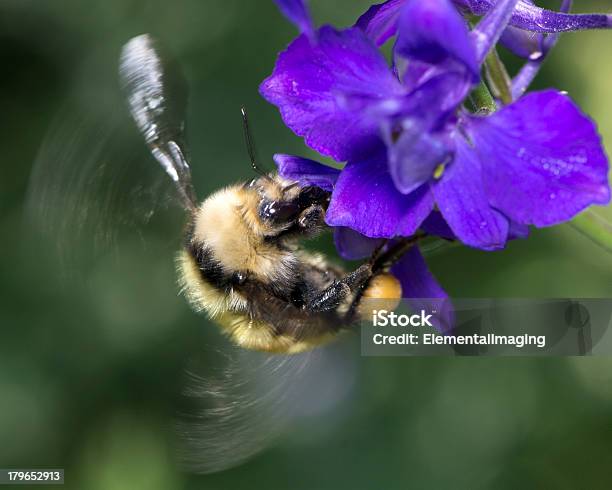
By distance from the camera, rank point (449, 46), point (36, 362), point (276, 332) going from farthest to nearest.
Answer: point (36, 362)
point (276, 332)
point (449, 46)

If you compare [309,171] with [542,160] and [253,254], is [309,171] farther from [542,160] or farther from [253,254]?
[542,160]

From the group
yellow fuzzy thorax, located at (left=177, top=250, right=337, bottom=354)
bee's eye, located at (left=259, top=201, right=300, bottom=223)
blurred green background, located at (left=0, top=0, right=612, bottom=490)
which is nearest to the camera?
bee's eye, located at (left=259, top=201, right=300, bottom=223)

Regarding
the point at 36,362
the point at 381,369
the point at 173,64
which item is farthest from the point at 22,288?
the point at 173,64

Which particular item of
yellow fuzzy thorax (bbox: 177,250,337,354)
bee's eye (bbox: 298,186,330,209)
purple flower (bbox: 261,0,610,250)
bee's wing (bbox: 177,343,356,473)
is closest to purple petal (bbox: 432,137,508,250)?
purple flower (bbox: 261,0,610,250)

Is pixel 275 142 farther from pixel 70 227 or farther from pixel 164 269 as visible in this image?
pixel 70 227

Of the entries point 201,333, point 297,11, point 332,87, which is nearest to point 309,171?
point 332,87

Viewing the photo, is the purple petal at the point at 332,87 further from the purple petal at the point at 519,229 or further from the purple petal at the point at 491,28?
the purple petal at the point at 519,229

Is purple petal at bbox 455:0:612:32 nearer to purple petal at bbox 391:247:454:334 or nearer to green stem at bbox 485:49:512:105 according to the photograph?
green stem at bbox 485:49:512:105
